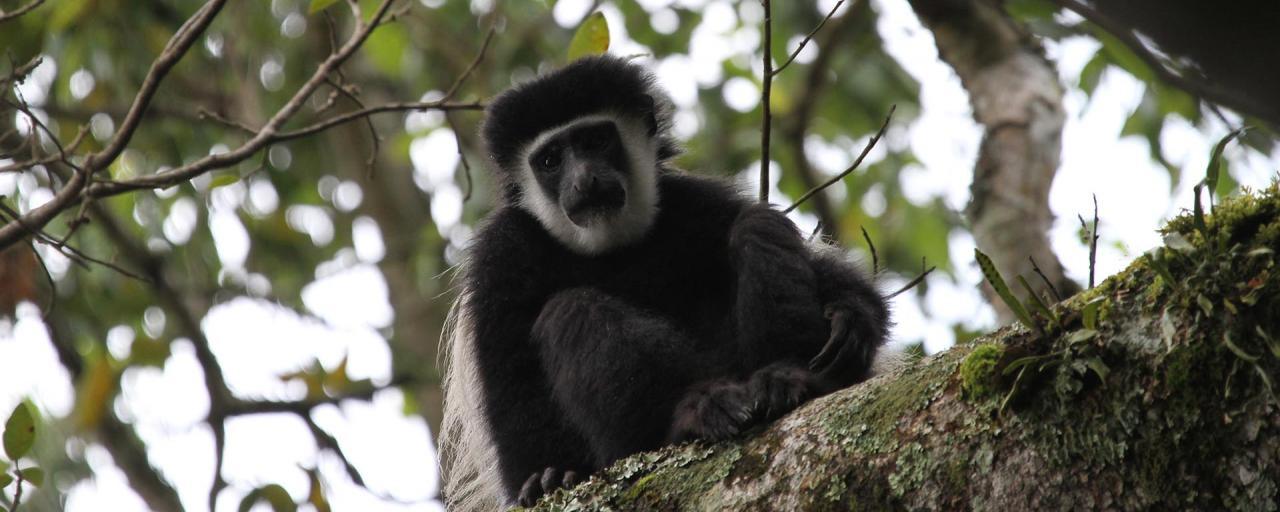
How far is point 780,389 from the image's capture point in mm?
2727

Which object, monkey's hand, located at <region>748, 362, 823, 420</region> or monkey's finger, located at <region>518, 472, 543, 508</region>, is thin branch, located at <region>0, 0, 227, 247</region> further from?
monkey's hand, located at <region>748, 362, 823, 420</region>

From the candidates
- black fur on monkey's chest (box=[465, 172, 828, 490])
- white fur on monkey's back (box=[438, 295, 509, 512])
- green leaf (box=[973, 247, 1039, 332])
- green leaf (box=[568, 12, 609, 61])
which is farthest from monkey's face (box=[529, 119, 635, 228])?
green leaf (box=[973, 247, 1039, 332])

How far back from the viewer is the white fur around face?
13.0ft

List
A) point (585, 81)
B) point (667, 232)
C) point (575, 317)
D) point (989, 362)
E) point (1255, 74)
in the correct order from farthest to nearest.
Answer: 1. point (585, 81)
2. point (667, 232)
3. point (575, 317)
4. point (989, 362)
5. point (1255, 74)

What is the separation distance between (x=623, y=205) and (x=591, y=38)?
0.63 meters

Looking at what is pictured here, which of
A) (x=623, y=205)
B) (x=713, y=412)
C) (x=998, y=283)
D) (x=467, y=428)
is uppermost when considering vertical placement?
(x=623, y=205)

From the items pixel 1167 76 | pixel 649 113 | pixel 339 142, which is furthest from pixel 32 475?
pixel 339 142

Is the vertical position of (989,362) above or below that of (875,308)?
below

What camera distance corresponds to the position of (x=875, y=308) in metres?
3.47

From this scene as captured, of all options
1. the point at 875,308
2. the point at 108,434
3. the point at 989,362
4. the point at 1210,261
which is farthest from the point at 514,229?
the point at 108,434

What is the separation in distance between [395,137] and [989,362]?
621 cm

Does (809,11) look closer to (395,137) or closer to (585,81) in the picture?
(585,81)

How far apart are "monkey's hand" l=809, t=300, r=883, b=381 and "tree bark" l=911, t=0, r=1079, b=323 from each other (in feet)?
3.99

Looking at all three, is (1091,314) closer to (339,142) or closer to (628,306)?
(628,306)
